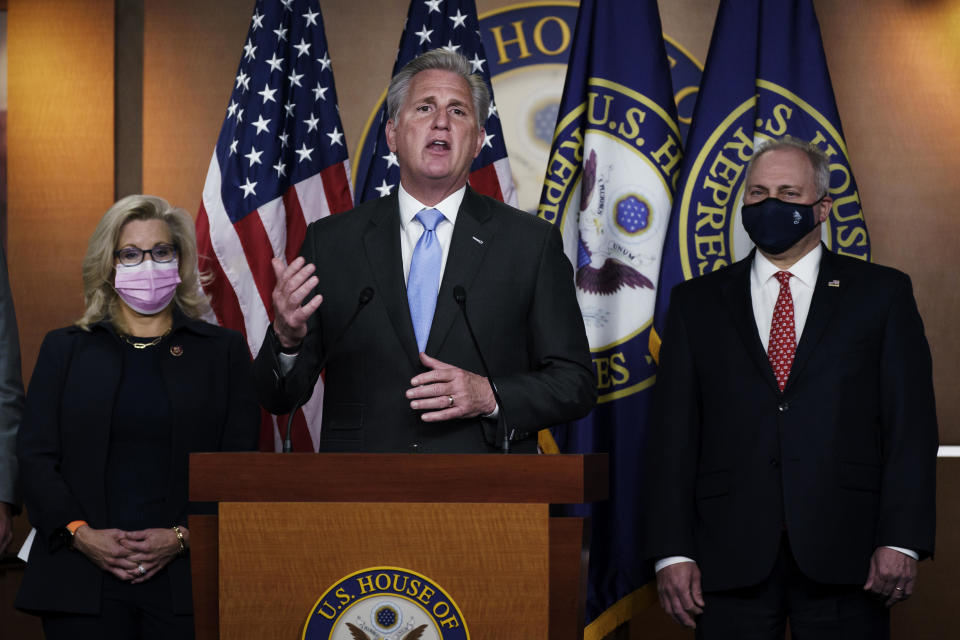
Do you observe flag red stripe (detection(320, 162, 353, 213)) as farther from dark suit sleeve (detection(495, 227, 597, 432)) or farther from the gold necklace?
dark suit sleeve (detection(495, 227, 597, 432))

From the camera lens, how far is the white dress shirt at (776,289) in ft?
8.99

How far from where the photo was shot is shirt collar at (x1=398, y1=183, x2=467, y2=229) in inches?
91.3

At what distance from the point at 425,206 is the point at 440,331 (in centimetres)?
37

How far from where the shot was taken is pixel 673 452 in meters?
2.69

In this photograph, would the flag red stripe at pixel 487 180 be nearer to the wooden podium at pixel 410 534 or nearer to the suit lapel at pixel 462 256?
the suit lapel at pixel 462 256

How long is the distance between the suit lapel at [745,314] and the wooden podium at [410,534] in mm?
1152

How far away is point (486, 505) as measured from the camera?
1.62 m

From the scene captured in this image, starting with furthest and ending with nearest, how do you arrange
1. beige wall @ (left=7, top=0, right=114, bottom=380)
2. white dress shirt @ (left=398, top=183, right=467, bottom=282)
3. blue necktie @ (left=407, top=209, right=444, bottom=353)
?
1. beige wall @ (left=7, top=0, right=114, bottom=380)
2. white dress shirt @ (left=398, top=183, right=467, bottom=282)
3. blue necktie @ (left=407, top=209, right=444, bottom=353)

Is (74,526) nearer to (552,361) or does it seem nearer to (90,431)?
(90,431)

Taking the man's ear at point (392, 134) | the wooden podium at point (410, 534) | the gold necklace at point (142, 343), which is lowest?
the wooden podium at point (410, 534)

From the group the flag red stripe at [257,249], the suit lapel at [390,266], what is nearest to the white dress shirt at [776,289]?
the suit lapel at [390,266]

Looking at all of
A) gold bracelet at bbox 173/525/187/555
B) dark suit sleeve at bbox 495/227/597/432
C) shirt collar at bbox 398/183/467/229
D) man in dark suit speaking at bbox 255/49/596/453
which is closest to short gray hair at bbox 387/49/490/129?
man in dark suit speaking at bbox 255/49/596/453

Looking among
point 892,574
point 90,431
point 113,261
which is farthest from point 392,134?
point 892,574

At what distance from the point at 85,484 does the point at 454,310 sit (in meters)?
1.10
